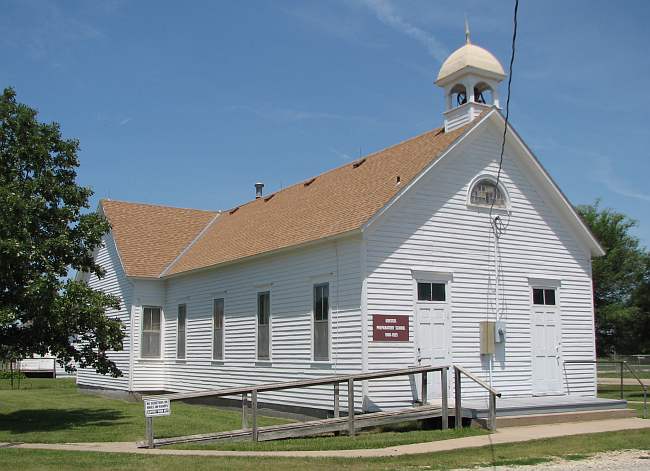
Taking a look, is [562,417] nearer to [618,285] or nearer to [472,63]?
[472,63]

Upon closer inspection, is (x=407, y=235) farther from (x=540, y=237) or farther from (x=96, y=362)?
(x=96, y=362)

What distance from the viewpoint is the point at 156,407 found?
12.8 metres

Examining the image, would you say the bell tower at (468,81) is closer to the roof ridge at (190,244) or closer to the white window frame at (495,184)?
the white window frame at (495,184)

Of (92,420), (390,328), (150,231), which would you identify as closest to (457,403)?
(390,328)

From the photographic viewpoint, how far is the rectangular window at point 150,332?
83.0ft

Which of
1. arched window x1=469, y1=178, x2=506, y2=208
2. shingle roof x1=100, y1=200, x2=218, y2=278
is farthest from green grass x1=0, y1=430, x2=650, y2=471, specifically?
shingle roof x1=100, y1=200, x2=218, y2=278

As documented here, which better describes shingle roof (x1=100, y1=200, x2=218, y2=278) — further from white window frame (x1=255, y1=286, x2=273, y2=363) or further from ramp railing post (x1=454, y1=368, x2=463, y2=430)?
ramp railing post (x1=454, y1=368, x2=463, y2=430)

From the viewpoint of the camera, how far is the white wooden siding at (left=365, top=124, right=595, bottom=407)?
16.4 metres

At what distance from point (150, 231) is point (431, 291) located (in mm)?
14212

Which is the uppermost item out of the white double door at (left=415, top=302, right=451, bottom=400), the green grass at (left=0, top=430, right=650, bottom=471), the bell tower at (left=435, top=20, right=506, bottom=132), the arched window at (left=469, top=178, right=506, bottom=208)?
the bell tower at (left=435, top=20, right=506, bottom=132)

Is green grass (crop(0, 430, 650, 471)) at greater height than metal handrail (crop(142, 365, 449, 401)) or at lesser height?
lesser

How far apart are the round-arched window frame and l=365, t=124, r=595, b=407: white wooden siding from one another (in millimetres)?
205

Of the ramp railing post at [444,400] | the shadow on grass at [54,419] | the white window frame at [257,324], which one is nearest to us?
the ramp railing post at [444,400]

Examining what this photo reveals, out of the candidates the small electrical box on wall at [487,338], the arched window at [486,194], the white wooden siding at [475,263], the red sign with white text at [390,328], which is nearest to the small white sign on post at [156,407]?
the white wooden siding at [475,263]
